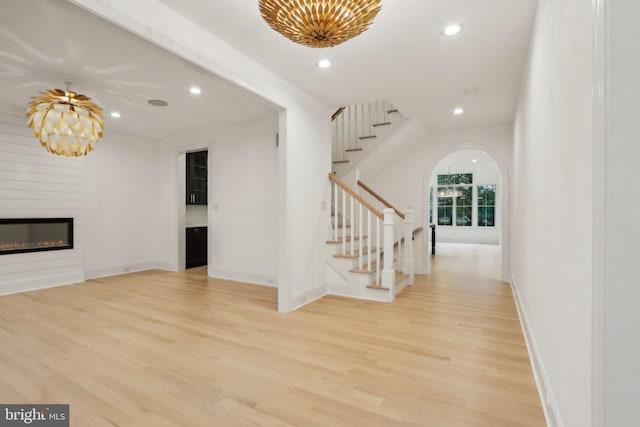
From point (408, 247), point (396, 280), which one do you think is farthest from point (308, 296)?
point (408, 247)

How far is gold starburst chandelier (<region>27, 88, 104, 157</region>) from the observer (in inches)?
130

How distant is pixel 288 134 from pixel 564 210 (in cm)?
280

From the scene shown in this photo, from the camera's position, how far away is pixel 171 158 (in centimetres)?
596

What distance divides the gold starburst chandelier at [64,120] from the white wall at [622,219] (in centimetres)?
446

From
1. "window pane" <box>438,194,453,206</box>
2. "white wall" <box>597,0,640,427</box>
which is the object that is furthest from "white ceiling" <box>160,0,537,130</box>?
"window pane" <box>438,194,453,206</box>

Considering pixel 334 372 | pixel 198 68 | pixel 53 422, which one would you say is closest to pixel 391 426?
pixel 334 372

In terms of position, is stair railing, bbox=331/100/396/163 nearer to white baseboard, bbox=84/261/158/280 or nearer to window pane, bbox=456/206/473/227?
white baseboard, bbox=84/261/158/280

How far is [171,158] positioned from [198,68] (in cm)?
399

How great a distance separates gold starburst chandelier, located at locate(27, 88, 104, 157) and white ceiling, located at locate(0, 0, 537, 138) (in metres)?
0.26

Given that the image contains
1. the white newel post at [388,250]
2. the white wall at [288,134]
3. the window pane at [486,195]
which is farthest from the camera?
the window pane at [486,195]

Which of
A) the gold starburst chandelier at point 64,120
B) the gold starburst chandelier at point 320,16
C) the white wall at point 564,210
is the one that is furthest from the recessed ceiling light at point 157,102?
the white wall at point 564,210

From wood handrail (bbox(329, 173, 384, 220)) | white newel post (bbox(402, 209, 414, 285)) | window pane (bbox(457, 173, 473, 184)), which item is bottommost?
white newel post (bbox(402, 209, 414, 285))

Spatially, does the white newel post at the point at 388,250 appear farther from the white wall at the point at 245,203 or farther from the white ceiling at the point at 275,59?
the white wall at the point at 245,203

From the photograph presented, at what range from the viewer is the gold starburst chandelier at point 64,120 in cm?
330
